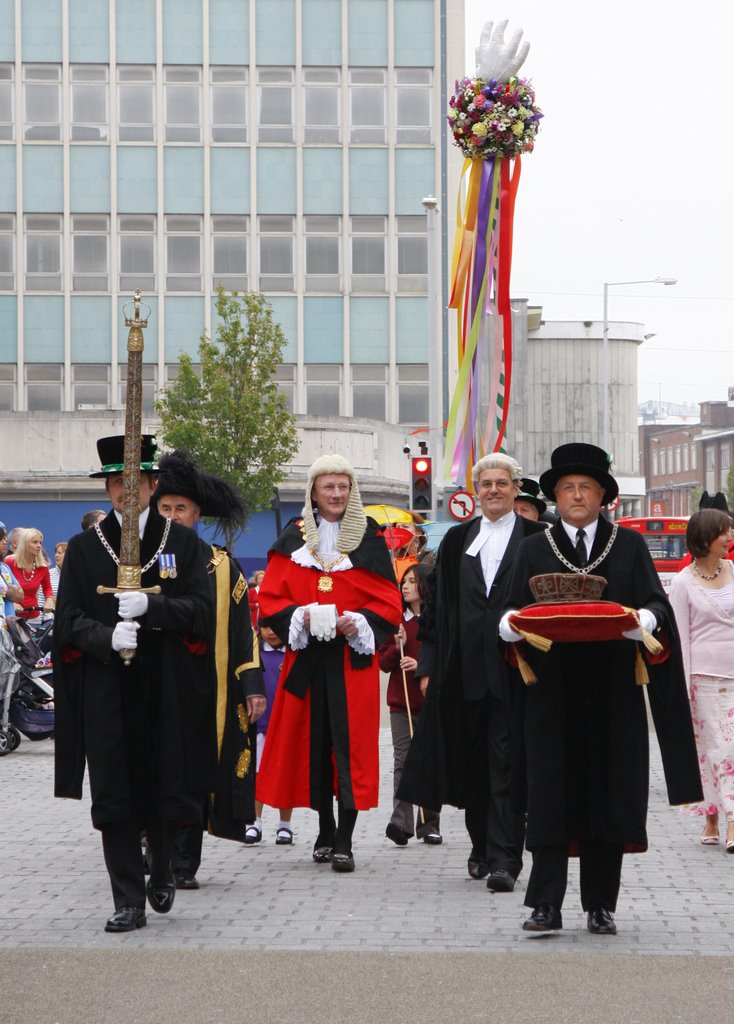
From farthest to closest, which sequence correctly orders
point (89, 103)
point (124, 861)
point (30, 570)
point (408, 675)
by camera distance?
point (89, 103) → point (30, 570) → point (408, 675) → point (124, 861)

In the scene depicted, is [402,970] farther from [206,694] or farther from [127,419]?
[127,419]

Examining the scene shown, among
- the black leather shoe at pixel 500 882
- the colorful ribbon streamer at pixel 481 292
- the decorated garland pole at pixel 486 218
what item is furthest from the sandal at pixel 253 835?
the colorful ribbon streamer at pixel 481 292

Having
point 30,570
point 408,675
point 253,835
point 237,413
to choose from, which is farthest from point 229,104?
point 253,835

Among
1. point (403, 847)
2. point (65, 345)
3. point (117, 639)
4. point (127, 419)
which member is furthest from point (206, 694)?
point (65, 345)

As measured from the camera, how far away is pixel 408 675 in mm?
10031

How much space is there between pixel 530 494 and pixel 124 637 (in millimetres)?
3328

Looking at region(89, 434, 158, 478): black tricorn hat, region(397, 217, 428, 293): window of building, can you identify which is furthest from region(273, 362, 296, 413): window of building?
region(89, 434, 158, 478): black tricorn hat

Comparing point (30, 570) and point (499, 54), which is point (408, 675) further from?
point (30, 570)

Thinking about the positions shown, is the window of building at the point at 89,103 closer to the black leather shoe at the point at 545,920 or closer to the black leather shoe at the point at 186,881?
the black leather shoe at the point at 186,881

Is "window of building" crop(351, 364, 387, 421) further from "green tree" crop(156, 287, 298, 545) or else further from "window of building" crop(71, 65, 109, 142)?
"green tree" crop(156, 287, 298, 545)

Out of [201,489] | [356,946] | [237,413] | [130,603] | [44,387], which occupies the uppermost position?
[44,387]

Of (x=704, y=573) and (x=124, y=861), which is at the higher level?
(x=704, y=573)

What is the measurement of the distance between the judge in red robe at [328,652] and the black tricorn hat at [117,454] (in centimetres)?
155

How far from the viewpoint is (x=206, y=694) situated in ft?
23.7
